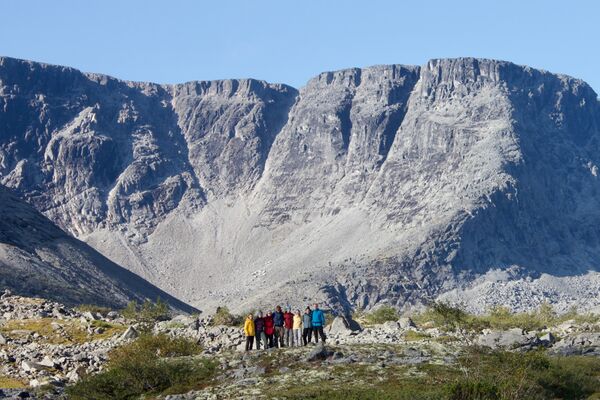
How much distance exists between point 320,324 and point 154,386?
33.9ft

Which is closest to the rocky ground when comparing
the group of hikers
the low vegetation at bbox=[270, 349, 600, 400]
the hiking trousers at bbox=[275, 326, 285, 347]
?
the low vegetation at bbox=[270, 349, 600, 400]

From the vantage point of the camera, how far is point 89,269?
553 ft

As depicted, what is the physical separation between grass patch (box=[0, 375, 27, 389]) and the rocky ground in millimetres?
49

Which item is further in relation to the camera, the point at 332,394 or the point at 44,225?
the point at 44,225

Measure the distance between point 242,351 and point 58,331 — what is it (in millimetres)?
21041

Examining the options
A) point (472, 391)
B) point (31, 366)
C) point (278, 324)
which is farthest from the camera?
point (31, 366)

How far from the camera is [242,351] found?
170 ft

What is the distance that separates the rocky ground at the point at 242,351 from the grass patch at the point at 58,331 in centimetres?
6

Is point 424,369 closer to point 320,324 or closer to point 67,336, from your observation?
point 320,324

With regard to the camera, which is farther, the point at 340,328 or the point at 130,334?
the point at 340,328

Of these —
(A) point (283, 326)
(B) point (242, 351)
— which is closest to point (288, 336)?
(A) point (283, 326)

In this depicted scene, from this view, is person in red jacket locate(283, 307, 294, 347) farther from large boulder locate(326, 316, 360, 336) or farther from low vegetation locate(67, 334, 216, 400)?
large boulder locate(326, 316, 360, 336)

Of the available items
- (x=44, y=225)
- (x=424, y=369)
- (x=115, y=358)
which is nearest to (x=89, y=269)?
(x=44, y=225)

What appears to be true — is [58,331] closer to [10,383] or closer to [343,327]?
[10,383]
